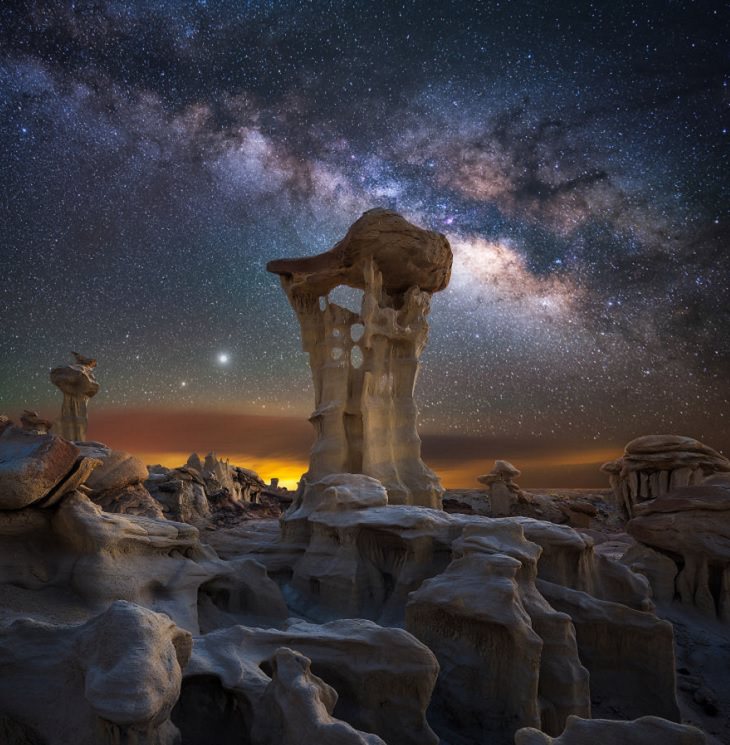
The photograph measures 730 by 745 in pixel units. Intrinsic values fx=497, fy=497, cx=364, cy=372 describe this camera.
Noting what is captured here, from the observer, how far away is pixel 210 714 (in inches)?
198

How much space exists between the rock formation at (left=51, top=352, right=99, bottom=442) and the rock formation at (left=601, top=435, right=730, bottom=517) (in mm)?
26222

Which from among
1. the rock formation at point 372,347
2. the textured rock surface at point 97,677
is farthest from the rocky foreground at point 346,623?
the rock formation at point 372,347

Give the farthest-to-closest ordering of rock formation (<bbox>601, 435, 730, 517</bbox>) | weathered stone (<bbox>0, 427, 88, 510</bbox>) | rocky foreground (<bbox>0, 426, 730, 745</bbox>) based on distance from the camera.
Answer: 1. rock formation (<bbox>601, 435, 730, 517</bbox>)
2. weathered stone (<bbox>0, 427, 88, 510</bbox>)
3. rocky foreground (<bbox>0, 426, 730, 745</bbox>)

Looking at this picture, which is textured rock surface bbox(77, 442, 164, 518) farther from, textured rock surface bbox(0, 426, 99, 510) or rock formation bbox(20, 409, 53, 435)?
rock formation bbox(20, 409, 53, 435)

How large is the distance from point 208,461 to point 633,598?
24.9 m

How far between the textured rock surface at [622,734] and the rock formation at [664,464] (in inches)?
721

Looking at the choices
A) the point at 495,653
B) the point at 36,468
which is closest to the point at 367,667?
the point at 495,653

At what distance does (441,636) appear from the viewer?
25.2 feet

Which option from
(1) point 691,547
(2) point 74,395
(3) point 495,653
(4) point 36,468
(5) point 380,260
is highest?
(5) point 380,260

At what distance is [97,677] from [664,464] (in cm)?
2172

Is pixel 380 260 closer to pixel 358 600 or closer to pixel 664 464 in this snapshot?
pixel 358 600

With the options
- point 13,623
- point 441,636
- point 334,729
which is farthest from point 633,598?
point 13,623

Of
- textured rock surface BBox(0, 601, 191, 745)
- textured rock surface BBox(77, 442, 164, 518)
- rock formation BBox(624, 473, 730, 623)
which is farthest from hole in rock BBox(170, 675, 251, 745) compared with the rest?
rock formation BBox(624, 473, 730, 623)

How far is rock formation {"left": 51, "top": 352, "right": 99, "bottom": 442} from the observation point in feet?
83.2
